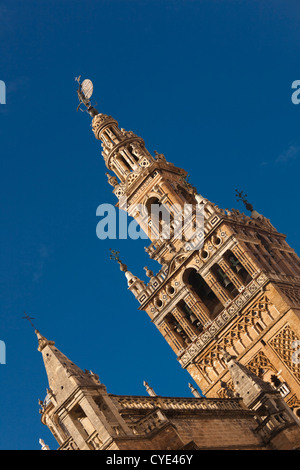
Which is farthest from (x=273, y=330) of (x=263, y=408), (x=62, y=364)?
(x=62, y=364)

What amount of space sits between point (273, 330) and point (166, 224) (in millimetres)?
10763

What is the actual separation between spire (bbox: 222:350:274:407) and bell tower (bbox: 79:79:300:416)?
19.7 feet

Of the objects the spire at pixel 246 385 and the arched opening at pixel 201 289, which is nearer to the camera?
the spire at pixel 246 385

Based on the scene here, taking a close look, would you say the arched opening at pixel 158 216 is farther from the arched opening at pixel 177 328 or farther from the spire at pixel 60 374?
the spire at pixel 60 374

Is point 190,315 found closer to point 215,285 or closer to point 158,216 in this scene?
point 215,285

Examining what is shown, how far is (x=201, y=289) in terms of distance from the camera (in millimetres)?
50031

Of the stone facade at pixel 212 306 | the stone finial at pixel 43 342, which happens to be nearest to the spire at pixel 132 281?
the stone facade at pixel 212 306

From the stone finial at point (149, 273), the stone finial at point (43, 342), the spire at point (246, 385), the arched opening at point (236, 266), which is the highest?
the stone finial at point (149, 273)

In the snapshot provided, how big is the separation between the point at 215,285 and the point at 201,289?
2329 millimetres

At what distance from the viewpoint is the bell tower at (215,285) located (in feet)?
147

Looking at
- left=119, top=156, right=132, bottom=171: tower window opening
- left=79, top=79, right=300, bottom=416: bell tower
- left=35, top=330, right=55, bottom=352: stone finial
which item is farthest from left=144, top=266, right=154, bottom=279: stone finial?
left=35, top=330, right=55, bottom=352: stone finial

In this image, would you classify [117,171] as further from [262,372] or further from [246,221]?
[262,372]

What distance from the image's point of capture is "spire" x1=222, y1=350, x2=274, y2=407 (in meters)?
36.3

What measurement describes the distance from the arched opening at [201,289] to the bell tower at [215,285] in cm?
6
